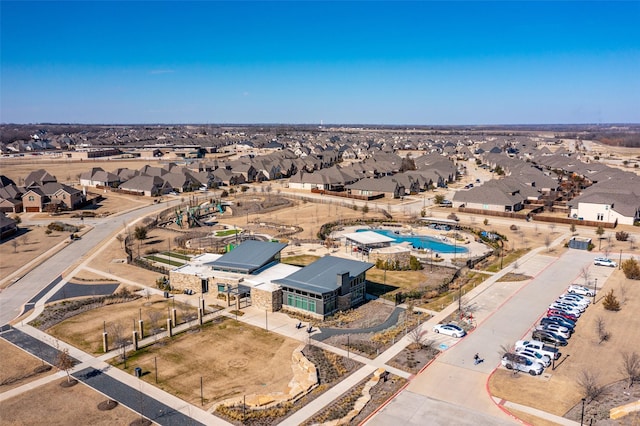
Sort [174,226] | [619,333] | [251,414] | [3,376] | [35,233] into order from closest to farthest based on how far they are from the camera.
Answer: [251,414]
[3,376]
[619,333]
[35,233]
[174,226]

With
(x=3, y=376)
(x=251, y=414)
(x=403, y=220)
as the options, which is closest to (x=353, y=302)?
(x=251, y=414)

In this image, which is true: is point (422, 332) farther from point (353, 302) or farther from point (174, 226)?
point (174, 226)

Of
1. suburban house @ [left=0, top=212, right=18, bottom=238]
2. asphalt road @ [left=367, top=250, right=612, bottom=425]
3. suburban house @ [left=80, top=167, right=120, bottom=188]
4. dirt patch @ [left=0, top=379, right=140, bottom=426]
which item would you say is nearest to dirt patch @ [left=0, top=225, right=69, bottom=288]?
suburban house @ [left=0, top=212, right=18, bottom=238]

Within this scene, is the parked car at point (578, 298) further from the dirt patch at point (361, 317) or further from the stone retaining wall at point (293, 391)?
the stone retaining wall at point (293, 391)

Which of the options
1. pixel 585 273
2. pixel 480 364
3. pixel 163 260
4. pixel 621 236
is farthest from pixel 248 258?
pixel 621 236

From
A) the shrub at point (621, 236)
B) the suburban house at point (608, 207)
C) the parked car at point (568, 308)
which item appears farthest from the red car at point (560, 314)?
the suburban house at point (608, 207)
